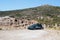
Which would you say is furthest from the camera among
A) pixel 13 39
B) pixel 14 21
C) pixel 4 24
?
pixel 14 21

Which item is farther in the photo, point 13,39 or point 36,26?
A: point 36,26

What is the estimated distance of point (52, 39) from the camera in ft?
64.1

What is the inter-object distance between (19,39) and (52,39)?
2834 millimetres

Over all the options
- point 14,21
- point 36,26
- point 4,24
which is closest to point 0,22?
point 4,24

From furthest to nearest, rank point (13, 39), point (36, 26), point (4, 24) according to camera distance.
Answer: point (4, 24) → point (36, 26) → point (13, 39)

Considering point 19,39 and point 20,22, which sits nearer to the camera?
point 19,39

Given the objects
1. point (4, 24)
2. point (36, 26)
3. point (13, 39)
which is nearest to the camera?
point (13, 39)

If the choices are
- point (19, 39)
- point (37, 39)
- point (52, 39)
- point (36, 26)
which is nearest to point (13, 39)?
point (19, 39)

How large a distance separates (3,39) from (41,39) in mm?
3312

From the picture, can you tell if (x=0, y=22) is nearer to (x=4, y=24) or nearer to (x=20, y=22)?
(x=4, y=24)

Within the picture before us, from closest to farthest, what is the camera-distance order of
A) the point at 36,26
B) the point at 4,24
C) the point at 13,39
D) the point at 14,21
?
the point at 13,39
the point at 36,26
the point at 4,24
the point at 14,21

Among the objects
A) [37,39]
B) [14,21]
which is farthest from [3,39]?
[14,21]

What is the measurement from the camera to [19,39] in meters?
19.5

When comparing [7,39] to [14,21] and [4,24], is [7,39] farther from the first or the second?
[14,21]
